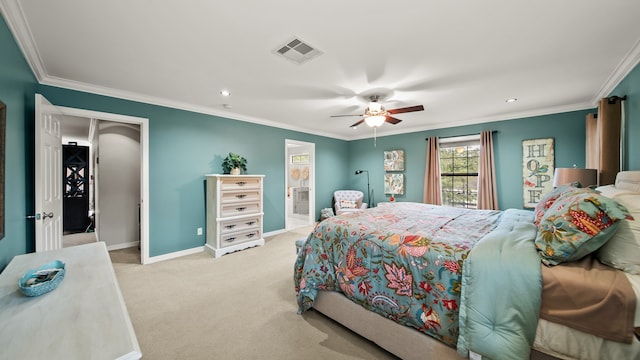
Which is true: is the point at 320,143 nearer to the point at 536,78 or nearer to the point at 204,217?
the point at 204,217

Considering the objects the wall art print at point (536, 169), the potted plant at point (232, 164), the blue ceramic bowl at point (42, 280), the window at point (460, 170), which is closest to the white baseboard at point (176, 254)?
the potted plant at point (232, 164)

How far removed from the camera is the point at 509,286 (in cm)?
122

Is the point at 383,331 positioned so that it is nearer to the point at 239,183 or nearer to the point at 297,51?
the point at 297,51

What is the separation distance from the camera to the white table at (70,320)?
0.77 m

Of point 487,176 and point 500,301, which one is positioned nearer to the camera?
point 500,301

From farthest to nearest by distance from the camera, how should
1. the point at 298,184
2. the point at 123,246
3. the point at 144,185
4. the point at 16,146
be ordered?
the point at 298,184 < the point at 123,246 < the point at 144,185 < the point at 16,146

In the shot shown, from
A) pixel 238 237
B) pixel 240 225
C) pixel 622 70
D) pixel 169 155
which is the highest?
pixel 622 70

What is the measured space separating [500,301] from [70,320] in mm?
1976

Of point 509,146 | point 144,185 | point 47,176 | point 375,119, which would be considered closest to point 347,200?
point 375,119

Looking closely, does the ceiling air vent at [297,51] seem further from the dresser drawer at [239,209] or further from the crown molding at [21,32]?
the dresser drawer at [239,209]

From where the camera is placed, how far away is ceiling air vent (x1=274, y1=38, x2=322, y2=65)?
2.07 m

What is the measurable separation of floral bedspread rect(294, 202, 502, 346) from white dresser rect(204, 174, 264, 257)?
199cm

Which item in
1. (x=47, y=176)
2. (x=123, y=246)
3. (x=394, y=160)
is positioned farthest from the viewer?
(x=394, y=160)

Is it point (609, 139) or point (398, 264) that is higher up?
point (609, 139)
